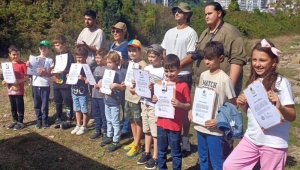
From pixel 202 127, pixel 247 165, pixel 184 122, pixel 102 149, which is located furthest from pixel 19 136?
pixel 247 165

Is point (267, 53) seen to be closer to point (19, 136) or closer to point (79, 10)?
point (19, 136)

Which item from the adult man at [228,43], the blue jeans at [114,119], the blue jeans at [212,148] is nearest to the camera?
the blue jeans at [212,148]

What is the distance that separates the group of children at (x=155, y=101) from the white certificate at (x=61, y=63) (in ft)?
0.29

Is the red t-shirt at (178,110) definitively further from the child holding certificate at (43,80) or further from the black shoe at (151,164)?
the child holding certificate at (43,80)

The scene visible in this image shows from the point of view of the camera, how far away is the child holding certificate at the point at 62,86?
5.91 m

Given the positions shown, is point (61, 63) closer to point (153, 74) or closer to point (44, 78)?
point (44, 78)

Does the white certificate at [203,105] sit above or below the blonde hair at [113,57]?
below

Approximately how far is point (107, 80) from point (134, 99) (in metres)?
0.48

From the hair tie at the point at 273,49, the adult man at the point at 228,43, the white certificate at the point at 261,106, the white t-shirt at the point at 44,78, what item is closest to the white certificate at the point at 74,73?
the white t-shirt at the point at 44,78

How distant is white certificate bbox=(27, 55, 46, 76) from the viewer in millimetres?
5945

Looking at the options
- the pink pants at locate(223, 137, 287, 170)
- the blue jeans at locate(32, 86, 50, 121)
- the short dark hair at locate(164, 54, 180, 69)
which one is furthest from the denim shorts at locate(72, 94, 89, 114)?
the pink pants at locate(223, 137, 287, 170)

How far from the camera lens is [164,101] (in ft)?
13.2

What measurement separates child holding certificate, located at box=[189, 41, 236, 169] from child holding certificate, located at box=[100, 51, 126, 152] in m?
1.62

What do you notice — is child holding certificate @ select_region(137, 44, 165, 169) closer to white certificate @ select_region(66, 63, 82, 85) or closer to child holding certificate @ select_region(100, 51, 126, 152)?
child holding certificate @ select_region(100, 51, 126, 152)
